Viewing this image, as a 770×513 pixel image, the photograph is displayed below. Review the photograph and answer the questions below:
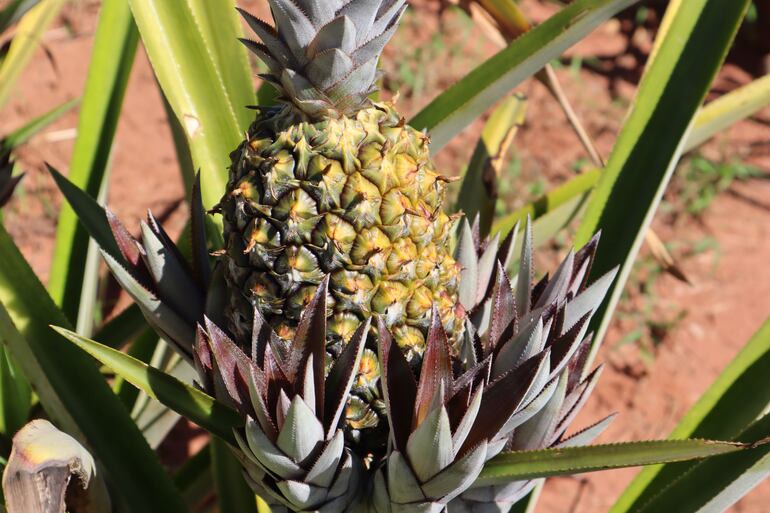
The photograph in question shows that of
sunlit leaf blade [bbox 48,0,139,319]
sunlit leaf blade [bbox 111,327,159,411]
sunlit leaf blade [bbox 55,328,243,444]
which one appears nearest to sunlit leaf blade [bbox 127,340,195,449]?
sunlit leaf blade [bbox 111,327,159,411]

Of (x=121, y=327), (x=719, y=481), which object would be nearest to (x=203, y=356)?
(x=121, y=327)

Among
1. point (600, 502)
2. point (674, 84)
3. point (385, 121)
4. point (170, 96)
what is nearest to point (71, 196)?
point (170, 96)

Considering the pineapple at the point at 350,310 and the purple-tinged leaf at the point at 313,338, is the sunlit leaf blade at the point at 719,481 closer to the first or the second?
the pineapple at the point at 350,310

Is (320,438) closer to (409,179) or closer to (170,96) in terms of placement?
(409,179)

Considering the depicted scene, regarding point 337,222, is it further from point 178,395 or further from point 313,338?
point 178,395

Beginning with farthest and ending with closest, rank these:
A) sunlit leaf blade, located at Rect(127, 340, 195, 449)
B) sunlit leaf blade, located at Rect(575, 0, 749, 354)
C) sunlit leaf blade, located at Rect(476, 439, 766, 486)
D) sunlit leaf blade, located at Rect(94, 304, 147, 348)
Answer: sunlit leaf blade, located at Rect(127, 340, 195, 449) < sunlit leaf blade, located at Rect(94, 304, 147, 348) < sunlit leaf blade, located at Rect(575, 0, 749, 354) < sunlit leaf blade, located at Rect(476, 439, 766, 486)

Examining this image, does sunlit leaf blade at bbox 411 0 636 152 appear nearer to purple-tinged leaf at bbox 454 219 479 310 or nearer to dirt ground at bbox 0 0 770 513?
purple-tinged leaf at bbox 454 219 479 310
